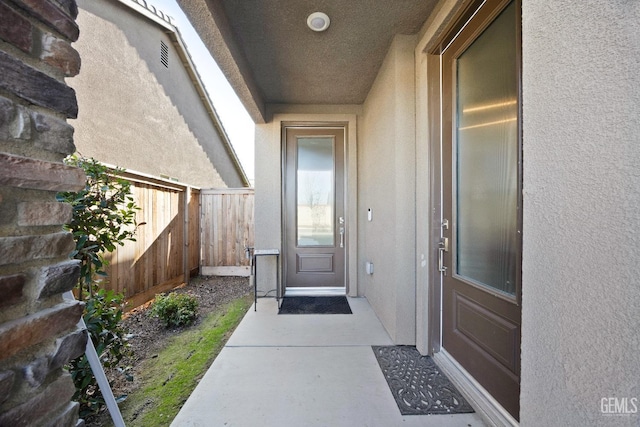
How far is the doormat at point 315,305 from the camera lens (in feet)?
10.6

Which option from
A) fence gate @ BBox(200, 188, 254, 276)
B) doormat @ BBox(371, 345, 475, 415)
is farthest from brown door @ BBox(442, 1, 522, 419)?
fence gate @ BBox(200, 188, 254, 276)

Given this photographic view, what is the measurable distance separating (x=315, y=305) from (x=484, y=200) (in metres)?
2.45

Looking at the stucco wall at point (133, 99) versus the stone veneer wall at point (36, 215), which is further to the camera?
the stucco wall at point (133, 99)

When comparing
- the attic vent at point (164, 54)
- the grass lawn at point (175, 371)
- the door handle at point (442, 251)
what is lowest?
the grass lawn at point (175, 371)

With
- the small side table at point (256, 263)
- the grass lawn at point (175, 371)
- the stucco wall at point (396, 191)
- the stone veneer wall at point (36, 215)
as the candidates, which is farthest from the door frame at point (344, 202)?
the stone veneer wall at point (36, 215)

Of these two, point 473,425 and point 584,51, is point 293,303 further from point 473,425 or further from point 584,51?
point 584,51

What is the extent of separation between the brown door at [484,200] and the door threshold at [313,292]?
6.24 ft

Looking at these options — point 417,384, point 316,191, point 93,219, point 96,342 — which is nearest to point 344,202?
point 316,191

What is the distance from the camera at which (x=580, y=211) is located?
0.82 m

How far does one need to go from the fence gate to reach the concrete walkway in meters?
2.53

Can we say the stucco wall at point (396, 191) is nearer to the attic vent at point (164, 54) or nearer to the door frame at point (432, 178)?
the door frame at point (432, 178)

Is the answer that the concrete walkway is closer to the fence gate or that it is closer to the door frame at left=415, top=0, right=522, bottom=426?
the door frame at left=415, top=0, right=522, bottom=426

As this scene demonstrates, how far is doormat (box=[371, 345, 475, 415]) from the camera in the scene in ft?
5.38

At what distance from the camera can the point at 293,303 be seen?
3521 mm
